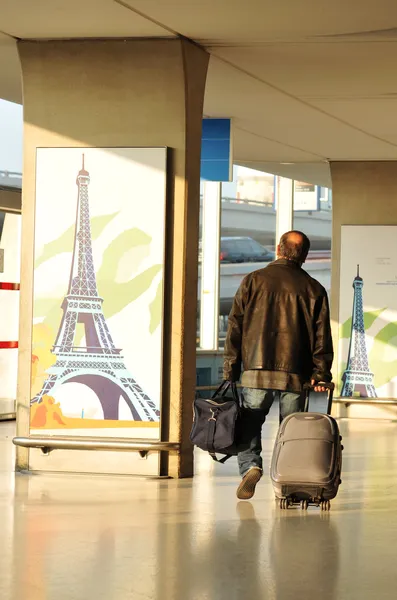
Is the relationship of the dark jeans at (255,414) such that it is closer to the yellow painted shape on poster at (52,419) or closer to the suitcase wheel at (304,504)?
the suitcase wheel at (304,504)

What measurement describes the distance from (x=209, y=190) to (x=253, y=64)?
9497 mm

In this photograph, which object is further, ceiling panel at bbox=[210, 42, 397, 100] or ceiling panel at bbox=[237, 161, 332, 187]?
ceiling panel at bbox=[237, 161, 332, 187]

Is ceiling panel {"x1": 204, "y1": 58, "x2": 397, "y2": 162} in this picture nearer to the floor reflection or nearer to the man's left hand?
the man's left hand

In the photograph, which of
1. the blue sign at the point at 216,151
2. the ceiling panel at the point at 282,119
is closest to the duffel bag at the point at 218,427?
the ceiling panel at the point at 282,119

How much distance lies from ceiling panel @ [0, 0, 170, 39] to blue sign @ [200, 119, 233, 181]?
317 cm

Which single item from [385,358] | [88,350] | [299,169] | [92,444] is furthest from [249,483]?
[299,169]

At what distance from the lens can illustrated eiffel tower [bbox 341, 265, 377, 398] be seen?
1555cm

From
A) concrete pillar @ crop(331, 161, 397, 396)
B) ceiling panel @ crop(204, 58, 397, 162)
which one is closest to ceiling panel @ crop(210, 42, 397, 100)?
ceiling panel @ crop(204, 58, 397, 162)

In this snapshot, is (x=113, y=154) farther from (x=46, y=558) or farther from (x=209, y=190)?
(x=209, y=190)

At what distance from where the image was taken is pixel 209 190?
1906cm

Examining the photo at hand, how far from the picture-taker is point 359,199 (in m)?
15.7

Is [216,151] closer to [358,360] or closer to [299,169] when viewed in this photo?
[358,360]

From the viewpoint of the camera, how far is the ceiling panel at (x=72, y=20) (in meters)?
7.62

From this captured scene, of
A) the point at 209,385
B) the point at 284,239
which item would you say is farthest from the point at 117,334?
the point at 209,385
